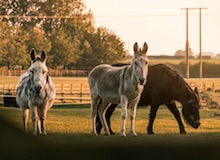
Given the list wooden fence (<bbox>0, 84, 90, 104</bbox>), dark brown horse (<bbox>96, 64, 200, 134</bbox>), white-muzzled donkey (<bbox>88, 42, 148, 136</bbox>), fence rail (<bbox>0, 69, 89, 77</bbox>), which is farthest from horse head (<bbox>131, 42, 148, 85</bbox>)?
dark brown horse (<bbox>96, 64, 200, 134</bbox>)

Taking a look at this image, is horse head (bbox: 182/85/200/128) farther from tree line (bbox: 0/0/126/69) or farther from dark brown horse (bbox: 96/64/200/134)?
tree line (bbox: 0/0/126/69)

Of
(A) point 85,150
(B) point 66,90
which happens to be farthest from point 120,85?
(A) point 85,150

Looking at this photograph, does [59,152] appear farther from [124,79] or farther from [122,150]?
[124,79]

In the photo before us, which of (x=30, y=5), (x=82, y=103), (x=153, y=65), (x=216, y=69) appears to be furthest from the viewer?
(x=82, y=103)

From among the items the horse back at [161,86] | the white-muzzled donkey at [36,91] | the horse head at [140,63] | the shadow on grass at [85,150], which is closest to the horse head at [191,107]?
the horse back at [161,86]

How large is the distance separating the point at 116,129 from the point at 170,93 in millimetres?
984

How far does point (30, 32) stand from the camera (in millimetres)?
→ 3707

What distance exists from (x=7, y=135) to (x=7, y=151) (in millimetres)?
49

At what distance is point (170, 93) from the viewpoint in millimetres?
4777

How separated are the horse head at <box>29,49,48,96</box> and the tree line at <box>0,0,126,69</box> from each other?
0.69ft

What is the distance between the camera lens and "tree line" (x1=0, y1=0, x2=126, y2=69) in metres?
3.12

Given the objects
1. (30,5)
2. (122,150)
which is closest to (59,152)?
(122,150)

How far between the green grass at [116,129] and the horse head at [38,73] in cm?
24

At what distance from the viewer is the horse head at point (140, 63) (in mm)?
3189
